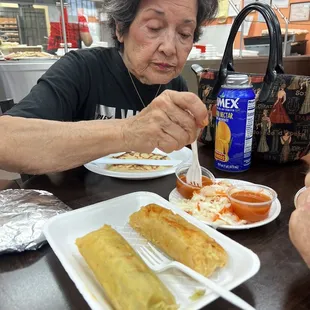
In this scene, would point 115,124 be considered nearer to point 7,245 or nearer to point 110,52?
point 7,245

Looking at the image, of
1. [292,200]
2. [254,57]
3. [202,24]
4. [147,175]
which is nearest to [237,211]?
[292,200]

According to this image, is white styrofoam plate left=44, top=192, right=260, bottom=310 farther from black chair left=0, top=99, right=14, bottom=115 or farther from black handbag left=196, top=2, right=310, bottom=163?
black chair left=0, top=99, right=14, bottom=115

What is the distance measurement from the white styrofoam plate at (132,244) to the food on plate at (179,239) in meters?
0.02

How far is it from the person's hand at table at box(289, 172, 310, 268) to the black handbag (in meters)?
0.54

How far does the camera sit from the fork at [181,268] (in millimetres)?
383

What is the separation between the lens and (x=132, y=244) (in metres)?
0.59

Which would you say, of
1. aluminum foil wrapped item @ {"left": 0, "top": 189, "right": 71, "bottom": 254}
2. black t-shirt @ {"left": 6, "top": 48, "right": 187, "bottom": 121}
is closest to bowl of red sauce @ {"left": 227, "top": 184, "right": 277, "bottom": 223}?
aluminum foil wrapped item @ {"left": 0, "top": 189, "right": 71, "bottom": 254}

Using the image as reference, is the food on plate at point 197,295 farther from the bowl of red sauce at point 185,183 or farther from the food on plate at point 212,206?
the bowl of red sauce at point 185,183

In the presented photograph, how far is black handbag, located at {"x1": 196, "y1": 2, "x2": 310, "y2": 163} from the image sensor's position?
0.94 m

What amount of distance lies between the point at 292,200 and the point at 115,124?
1.60 feet

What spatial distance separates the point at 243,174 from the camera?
3.11ft

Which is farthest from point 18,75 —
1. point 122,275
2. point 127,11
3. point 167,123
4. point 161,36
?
point 122,275

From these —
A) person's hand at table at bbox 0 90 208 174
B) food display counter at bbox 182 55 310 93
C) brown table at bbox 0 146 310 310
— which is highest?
food display counter at bbox 182 55 310 93

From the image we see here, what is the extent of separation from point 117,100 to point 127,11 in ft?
1.27
